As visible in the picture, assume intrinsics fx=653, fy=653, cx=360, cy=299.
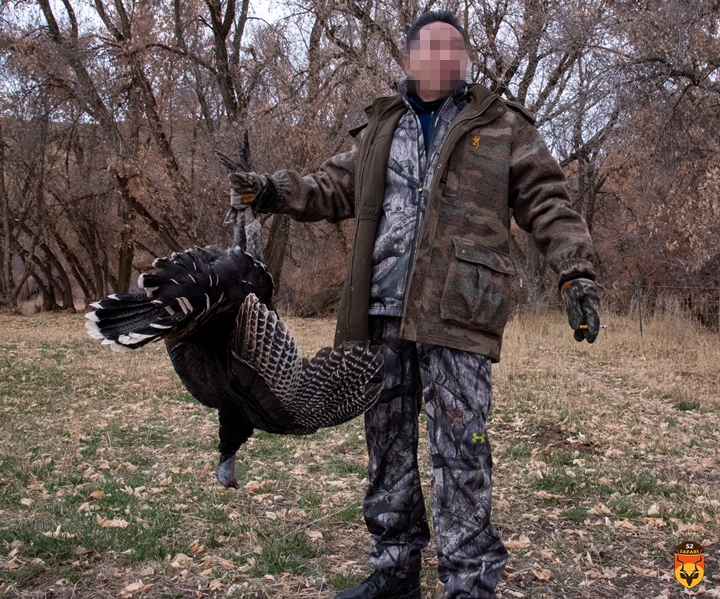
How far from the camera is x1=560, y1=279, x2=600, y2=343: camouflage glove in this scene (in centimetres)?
234

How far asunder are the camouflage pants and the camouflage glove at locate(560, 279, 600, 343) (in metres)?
0.37

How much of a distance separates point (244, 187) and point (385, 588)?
1.72 m

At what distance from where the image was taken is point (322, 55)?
48.0 feet

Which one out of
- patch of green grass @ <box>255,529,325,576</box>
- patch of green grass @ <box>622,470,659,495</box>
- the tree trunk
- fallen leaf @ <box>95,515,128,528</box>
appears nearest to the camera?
patch of green grass @ <box>255,529,325,576</box>

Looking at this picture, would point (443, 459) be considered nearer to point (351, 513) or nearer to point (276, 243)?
point (351, 513)

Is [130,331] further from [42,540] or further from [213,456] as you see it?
[213,456]

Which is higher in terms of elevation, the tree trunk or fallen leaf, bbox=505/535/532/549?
the tree trunk

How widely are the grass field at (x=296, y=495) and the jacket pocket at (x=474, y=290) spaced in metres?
1.33

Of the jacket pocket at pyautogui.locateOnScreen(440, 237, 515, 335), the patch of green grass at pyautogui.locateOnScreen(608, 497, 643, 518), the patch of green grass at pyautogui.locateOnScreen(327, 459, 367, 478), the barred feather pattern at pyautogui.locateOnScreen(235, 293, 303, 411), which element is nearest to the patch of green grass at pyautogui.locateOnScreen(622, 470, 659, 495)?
the patch of green grass at pyautogui.locateOnScreen(608, 497, 643, 518)

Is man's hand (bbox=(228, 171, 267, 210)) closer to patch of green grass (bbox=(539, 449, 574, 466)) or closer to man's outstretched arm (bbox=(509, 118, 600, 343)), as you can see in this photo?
man's outstretched arm (bbox=(509, 118, 600, 343))

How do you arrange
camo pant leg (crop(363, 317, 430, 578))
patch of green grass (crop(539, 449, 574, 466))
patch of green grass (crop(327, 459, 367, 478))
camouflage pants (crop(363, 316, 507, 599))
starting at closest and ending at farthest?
camouflage pants (crop(363, 316, 507, 599)) < camo pant leg (crop(363, 317, 430, 578)) < patch of green grass (crop(327, 459, 367, 478)) < patch of green grass (crop(539, 449, 574, 466))

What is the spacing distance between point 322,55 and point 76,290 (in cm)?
2124

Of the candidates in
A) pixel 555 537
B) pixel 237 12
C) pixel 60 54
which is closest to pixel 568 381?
pixel 555 537

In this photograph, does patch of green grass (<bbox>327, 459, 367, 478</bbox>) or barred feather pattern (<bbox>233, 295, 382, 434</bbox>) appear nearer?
barred feather pattern (<bbox>233, 295, 382, 434</bbox>)
